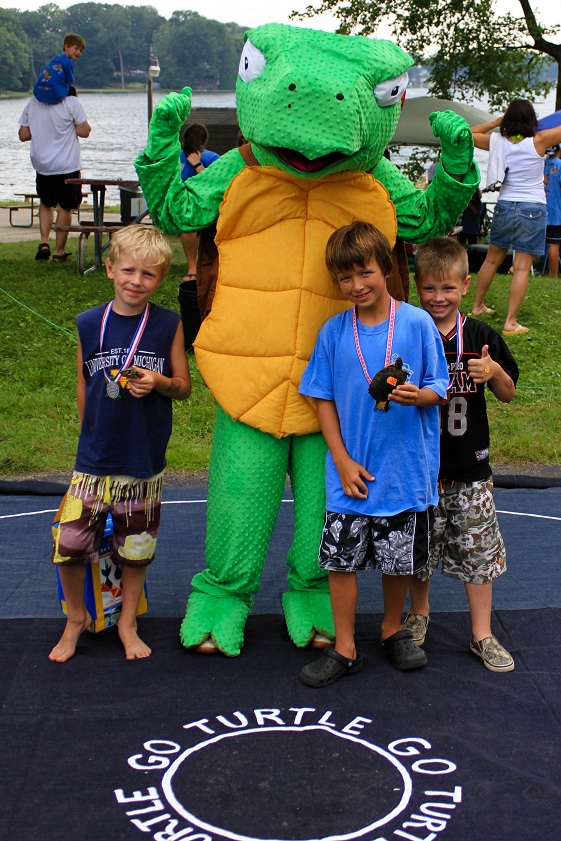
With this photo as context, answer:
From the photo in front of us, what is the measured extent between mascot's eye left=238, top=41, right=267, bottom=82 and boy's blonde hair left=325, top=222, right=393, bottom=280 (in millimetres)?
487

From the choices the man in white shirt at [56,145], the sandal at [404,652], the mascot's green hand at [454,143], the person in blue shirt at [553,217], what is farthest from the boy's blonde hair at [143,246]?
the person in blue shirt at [553,217]

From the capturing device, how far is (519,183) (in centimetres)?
623

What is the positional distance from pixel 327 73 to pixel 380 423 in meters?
0.90

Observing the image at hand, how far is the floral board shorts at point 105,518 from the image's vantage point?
2711 millimetres

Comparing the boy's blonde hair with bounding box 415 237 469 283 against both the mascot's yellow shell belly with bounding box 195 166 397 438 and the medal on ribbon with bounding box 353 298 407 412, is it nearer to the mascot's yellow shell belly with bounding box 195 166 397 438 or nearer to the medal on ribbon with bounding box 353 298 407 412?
the mascot's yellow shell belly with bounding box 195 166 397 438

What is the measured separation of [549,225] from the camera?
33.0 feet

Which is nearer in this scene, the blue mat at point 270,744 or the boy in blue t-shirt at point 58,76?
the blue mat at point 270,744

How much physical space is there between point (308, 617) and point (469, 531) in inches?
21.3

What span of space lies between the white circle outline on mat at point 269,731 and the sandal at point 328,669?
211 mm

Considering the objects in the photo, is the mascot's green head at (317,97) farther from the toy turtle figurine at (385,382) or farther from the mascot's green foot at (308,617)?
the mascot's green foot at (308,617)

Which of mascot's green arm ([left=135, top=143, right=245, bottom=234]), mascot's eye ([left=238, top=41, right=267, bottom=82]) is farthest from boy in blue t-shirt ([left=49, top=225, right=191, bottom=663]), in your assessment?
mascot's eye ([left=238, top=41, right=267, bottom=82])

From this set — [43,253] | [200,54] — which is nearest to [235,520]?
[43,253]

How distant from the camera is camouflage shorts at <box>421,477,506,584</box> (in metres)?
2.75

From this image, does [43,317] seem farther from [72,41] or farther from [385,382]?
[385,382]
